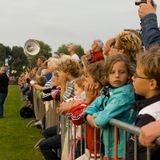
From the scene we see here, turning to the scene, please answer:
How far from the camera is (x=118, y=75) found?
175 inches

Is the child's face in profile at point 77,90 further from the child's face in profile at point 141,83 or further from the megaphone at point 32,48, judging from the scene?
the megaphone at point 32,48

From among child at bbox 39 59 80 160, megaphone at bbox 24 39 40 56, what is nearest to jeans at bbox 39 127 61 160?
child at bbox 39 59 80 160

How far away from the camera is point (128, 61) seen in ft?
14.9

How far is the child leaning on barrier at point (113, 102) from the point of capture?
4055 millimetres

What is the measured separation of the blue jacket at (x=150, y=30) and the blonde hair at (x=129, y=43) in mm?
622

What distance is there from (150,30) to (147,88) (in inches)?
34.6

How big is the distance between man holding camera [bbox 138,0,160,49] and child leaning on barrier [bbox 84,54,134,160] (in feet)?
1.12

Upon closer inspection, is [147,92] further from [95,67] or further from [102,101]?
[95,67]

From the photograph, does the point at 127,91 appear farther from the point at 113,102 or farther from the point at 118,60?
the point at 118,60

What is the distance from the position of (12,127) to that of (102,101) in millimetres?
10085

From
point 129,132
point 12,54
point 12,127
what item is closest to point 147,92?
point 129,132

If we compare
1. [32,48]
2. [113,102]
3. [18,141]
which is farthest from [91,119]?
[32,48]

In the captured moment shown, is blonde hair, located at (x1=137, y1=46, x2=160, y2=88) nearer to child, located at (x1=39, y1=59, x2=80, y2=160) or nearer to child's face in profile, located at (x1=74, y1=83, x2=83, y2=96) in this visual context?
child's face in profile, located at (x1=74, y1=83, x2=83, y2=96)

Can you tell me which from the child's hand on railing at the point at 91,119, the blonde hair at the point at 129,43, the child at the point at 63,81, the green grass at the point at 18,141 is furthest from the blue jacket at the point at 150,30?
the green grass at the point at 18,141
